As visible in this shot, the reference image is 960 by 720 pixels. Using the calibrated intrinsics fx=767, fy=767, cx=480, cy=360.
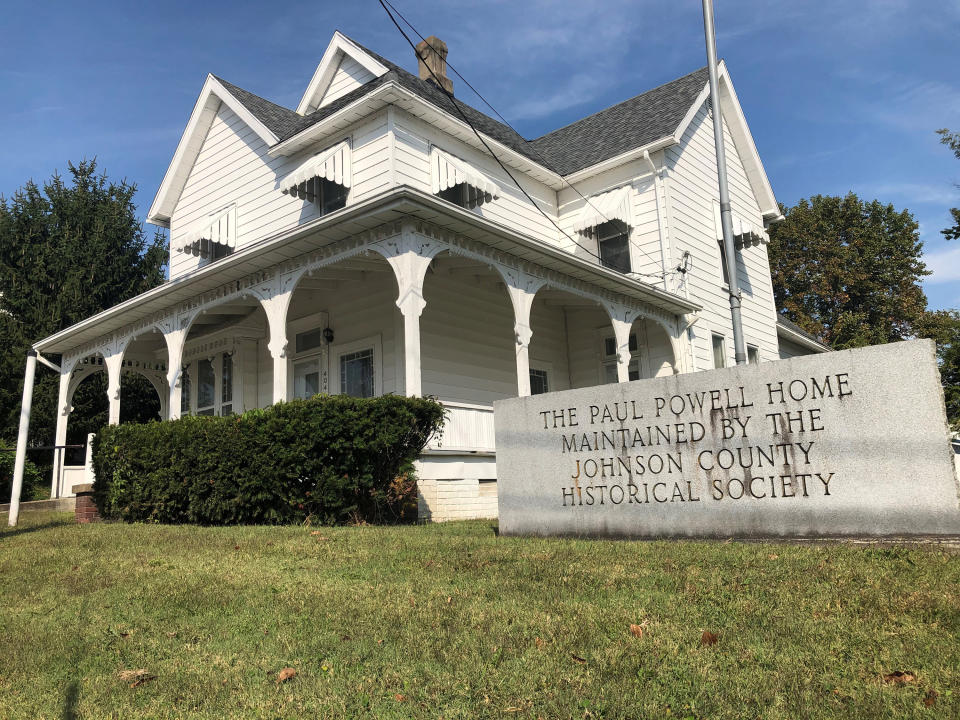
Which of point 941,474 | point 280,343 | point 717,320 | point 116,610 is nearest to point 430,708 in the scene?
point 116,610

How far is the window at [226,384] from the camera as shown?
1848 cm

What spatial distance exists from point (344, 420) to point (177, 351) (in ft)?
24.0

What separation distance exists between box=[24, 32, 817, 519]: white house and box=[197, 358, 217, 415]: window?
6 cm

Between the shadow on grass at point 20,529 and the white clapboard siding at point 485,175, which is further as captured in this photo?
the white clapboard siding at point 485,175

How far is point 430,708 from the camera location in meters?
3.10

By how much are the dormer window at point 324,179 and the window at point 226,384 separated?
4.70m

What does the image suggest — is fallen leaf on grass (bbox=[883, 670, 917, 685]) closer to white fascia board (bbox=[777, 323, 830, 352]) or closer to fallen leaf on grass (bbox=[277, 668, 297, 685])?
fallen leaf on grass (bbox=[277, 668, 297, 685])

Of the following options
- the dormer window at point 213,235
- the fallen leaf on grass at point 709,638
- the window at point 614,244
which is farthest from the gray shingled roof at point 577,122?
the fallen leaf on grass at point 709,638

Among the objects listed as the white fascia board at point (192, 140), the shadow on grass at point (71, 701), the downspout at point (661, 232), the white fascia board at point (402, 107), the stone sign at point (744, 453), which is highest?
the white fascia board at point (192, 140)

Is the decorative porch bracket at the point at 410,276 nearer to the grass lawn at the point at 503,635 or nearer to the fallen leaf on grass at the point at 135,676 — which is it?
the grass lawn at the point at 503,635

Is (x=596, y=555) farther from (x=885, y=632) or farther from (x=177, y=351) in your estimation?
(x=177, y=351)

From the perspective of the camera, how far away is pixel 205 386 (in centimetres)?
1941

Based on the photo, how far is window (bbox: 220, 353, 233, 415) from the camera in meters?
18.5

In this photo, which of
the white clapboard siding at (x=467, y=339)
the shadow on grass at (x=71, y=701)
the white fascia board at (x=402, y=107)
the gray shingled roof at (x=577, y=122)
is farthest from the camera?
the gray shingled roof at (x=577, y=122)
